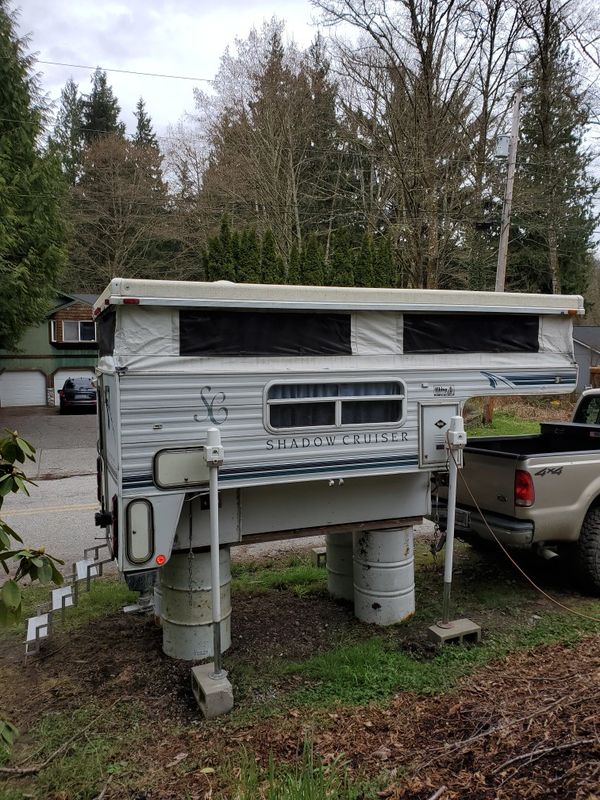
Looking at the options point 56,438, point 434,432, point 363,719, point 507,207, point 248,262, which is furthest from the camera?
point 56,438

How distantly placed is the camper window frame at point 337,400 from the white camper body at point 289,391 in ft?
0.03

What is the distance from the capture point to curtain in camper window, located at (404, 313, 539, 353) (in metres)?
4.82

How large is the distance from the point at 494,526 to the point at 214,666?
2.78 m

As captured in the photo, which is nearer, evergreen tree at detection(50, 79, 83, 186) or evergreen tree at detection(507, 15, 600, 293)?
evergreen tree at detection(507, 15, 600, 293)

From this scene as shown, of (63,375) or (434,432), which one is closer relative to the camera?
(434,432)

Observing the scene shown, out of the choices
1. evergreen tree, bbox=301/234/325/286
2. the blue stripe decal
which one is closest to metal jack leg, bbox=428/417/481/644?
the blue stripe decal

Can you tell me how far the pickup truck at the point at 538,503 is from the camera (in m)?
5.35

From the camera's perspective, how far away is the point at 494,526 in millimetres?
5520

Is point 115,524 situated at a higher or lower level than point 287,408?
lower

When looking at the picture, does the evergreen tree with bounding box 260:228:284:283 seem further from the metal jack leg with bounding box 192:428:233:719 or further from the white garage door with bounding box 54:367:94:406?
the metal jack leg with bounding box 192:428:233:719

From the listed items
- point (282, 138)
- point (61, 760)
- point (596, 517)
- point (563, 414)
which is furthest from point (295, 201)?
point (61, 760)

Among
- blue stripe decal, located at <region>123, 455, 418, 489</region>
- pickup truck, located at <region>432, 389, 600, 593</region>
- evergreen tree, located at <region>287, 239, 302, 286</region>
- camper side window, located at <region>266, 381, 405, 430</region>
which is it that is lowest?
pickup truck, located at <region>432, 389, 600, 593</region>

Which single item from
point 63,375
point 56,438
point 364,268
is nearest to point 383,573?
point 364,268

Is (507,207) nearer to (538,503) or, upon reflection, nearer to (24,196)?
(538,503)
